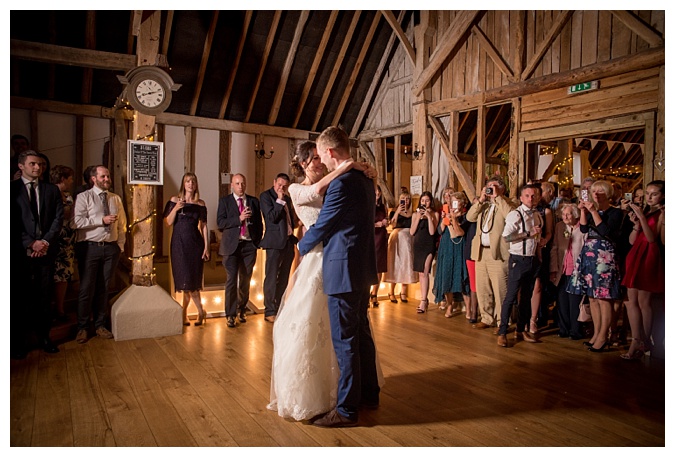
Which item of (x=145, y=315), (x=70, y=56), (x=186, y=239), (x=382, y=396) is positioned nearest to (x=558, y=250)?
(x=382, y=396)

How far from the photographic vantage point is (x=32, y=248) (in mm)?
3828

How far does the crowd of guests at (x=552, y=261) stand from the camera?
13.0ft

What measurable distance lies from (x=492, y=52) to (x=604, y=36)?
147cm

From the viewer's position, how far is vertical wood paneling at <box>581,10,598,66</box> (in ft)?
18.0

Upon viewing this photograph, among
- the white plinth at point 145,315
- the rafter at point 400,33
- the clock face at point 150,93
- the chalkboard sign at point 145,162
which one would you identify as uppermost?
the rafter at point 400,33

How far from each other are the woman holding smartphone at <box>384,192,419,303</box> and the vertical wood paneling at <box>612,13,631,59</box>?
9.91ft

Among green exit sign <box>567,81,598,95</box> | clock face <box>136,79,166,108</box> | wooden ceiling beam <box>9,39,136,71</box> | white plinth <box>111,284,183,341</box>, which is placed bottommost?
white plinth <box>111,284,183,341</box>

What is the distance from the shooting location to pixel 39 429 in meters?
2.61

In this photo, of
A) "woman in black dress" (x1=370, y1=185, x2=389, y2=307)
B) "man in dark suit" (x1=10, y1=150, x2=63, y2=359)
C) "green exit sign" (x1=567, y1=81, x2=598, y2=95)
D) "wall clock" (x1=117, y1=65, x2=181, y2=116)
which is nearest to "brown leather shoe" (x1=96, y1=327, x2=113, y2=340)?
"man in dark suit" (x1=10, y1=150, x2=63, y2=359)

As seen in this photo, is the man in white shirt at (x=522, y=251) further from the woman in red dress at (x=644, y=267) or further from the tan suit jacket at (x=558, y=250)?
the woman in red dress at (x=644, y=267)

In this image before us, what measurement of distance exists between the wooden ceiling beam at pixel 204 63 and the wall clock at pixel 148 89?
2.96 meters

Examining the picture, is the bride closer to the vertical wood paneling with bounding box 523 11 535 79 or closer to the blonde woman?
the blonde woman

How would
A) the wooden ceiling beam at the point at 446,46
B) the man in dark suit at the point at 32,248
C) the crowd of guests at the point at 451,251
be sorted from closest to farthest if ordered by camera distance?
the man in dark suit at the point at 32,248 → the crowd of guests at the point at 451,251 → the wooden ceiling beam at the point at 446,46

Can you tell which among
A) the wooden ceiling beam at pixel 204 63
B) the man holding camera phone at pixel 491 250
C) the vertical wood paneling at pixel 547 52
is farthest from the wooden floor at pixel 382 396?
the wooden ceiling beam at pixel 204 63
